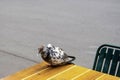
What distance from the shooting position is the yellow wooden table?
230 cm

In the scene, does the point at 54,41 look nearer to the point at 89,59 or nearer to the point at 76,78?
the point at 89,59

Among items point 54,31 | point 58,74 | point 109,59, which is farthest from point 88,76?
point 54,31

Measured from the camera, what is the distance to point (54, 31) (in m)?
7.21

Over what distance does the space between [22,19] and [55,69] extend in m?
6.33

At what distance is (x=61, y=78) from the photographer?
2.29 metres

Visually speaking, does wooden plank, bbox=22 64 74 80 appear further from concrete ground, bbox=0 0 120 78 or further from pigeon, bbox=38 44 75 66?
concrete ground, bbox=0 0 120 78

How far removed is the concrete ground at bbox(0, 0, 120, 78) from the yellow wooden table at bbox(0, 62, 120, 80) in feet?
6.67

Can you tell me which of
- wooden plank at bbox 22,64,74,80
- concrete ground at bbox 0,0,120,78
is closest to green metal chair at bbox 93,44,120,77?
wooden plank at bbox 22,64,74,80

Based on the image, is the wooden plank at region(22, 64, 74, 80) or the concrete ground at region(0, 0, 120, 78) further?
the concrete ground at region(0, 0, 120, 78)

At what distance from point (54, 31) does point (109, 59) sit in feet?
14.2

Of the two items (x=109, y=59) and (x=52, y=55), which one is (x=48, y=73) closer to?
(x=52, y=55)

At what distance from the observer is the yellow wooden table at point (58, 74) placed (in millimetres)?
2297

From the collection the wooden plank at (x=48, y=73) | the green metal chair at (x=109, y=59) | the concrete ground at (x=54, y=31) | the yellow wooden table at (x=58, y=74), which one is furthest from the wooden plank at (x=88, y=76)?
the concrete ground at (x=54, y=31)

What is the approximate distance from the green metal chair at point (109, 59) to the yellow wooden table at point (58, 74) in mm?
588
